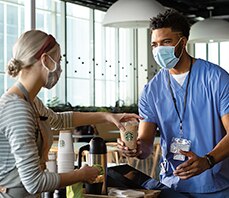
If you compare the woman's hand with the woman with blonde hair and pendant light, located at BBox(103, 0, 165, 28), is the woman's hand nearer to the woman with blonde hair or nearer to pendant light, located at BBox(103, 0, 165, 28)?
the woman with blonde hair

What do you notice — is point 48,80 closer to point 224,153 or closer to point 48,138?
point 48,138

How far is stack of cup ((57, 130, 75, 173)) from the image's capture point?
2109 millimetres

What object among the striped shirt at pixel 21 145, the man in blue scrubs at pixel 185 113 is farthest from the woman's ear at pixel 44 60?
the man in blue scrubs at pixel 185 113

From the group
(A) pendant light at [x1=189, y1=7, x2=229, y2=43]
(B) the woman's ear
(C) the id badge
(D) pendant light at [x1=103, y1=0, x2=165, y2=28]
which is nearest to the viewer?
(B) the woman's ear

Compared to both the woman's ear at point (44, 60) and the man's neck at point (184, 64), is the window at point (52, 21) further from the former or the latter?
the woman's ear at point (44, 60)

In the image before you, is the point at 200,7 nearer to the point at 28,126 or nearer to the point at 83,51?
the point at 83,51

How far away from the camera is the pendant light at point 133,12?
5.76 meters

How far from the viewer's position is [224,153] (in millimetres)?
2182

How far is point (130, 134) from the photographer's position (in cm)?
213

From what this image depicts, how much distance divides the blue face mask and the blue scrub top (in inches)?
3.0

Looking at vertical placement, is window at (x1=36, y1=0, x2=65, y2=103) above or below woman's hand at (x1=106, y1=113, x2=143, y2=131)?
above

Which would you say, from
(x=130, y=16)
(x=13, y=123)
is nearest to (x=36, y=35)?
(x=13, y=123)

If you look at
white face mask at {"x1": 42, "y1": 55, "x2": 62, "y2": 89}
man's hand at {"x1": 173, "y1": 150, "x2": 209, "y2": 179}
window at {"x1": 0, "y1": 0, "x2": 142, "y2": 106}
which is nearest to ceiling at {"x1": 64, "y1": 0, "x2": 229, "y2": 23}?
window at {"x1": 0, "y1": 0, "x2": 142, "y2": 106}

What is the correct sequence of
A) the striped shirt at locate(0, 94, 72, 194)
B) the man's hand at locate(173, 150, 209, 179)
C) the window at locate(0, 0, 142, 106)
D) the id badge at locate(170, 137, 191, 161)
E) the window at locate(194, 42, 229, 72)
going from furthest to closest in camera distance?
the window at locate(194, 42, 229, 72) < the window at locate(0, 0, 142, 106) < the id badge at locate(170, 137, 191, 161) < the man's hand at locate(173, 150, 209, 179) < the striped shirt at locate(0, 94, 72, 194)
